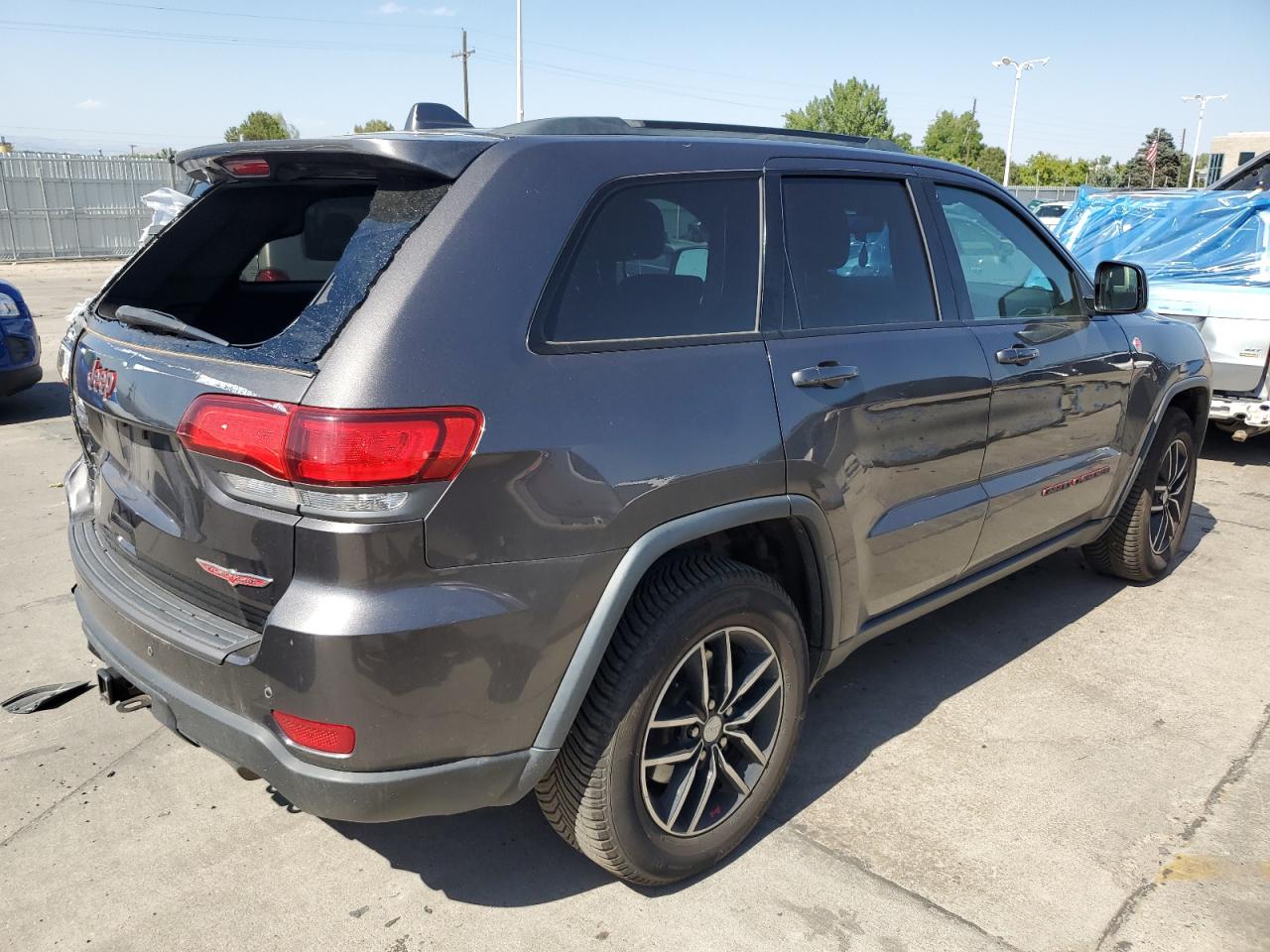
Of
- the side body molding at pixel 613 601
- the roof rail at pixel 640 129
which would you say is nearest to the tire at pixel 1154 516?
the roof rail at pixel 640 129

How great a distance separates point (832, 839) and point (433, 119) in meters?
2.37

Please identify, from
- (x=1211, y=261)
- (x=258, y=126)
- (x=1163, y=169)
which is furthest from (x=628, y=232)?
(x=1163, y=169)

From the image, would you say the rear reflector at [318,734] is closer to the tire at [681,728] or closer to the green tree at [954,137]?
the tire at [681,728]

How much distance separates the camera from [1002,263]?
3732 millimetres

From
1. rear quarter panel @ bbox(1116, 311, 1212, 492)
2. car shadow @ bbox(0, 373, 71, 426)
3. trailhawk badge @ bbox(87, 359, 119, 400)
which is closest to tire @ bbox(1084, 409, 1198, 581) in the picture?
rear quarter panel @ bbox(1116, 311, 1212, 492)

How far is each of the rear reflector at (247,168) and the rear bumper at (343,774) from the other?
124 centimetres

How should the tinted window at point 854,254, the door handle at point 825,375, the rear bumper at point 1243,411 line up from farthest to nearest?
the rear bumper at point 1243,411
the tinted window at point 854,254
the door handle at point 825,375

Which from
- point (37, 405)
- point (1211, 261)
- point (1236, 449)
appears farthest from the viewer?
point (37, 405)

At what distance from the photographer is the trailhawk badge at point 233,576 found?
2066mm

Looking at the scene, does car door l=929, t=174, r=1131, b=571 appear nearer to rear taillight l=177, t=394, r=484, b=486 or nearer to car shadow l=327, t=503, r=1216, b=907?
car shadow l=327, t=503, r=1216, b=907

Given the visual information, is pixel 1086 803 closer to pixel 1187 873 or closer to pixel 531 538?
pixel 1187 873

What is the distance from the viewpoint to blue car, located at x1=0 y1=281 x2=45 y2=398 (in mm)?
7496

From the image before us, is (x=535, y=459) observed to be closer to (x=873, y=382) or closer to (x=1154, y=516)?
(x=873, y=382)

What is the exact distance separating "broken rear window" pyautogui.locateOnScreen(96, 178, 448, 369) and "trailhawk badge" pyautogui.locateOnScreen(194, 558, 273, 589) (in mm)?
462
